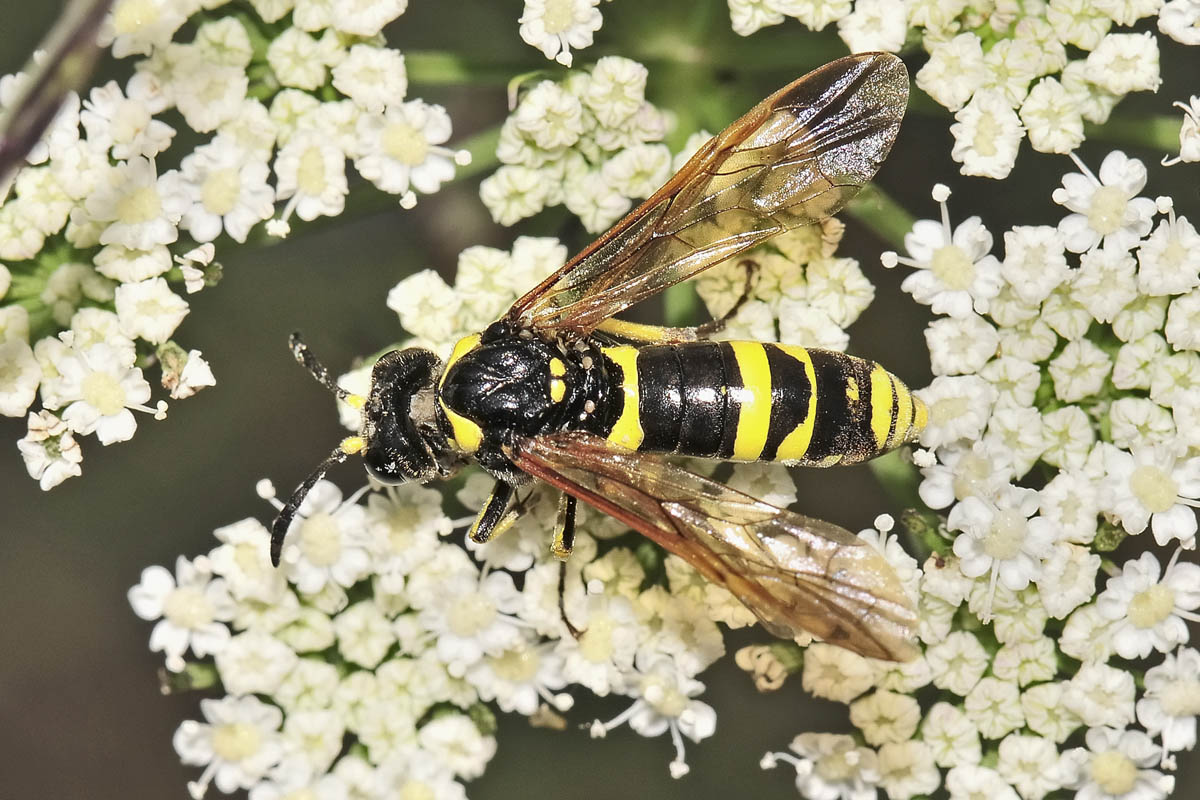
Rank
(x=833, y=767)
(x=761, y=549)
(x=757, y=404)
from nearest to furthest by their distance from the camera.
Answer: (x=761, y=549)
(x=757, y=404)
(x=833, y=767)

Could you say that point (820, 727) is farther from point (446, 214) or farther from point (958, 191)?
point (446, 214)

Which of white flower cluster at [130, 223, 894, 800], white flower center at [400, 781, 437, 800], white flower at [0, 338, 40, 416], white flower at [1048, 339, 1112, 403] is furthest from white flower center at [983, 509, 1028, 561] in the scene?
white flower at [0, 338, 40, 416]

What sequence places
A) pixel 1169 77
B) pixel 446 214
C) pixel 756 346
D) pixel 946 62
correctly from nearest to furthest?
pixel 756 346 < pixel 946 62 < pixel 1169 77 < pixel 446 214

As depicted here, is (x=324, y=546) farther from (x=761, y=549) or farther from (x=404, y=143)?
(x=761, y=549)

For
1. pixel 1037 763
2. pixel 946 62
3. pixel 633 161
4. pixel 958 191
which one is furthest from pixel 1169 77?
pixel 1037 763

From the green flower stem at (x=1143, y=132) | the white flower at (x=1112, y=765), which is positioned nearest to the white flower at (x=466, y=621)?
the white flower at (x=1112, y=765)

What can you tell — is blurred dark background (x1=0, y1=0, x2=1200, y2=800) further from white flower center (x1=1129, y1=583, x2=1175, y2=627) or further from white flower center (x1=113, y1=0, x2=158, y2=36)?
white flower center (x1=1129, y1=583, x2=1175, y2=627)

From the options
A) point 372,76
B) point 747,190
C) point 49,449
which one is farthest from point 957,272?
point 49,449
